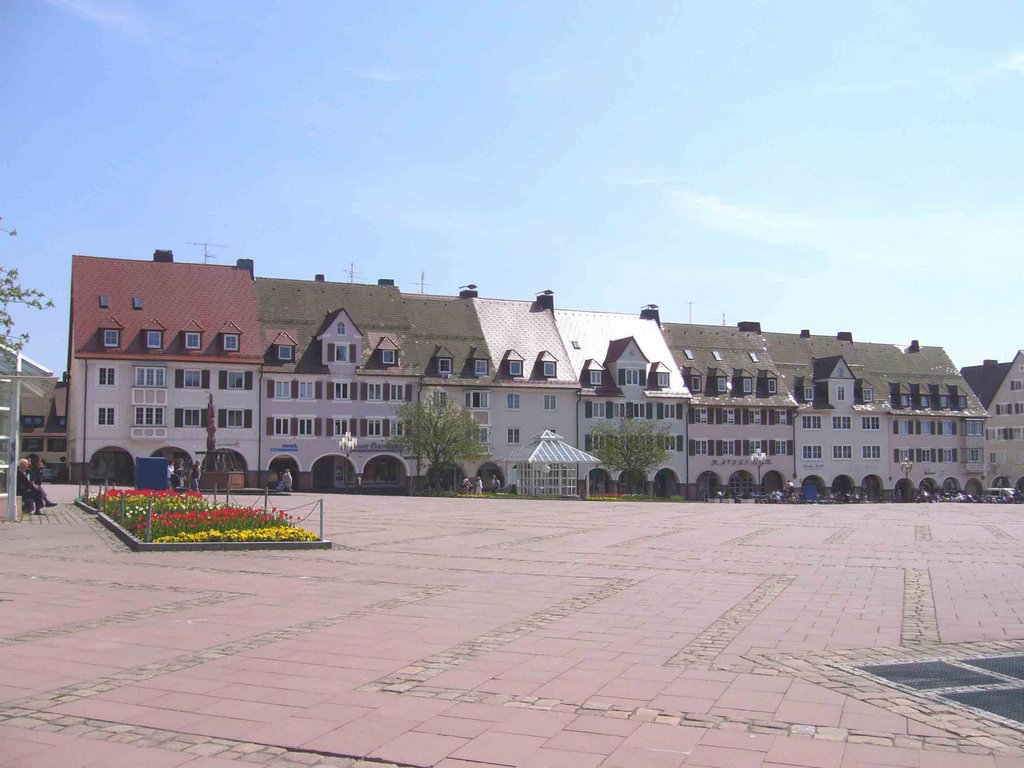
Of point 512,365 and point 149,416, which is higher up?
point 512,365

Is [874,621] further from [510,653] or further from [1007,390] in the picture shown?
[1007,390]

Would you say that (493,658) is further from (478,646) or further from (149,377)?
(149,377)

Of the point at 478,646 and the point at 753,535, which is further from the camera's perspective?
the point at 753,535

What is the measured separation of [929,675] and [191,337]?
60.0m

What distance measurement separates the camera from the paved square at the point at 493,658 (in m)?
7.21

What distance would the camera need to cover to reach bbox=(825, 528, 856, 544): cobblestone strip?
84.3 ft

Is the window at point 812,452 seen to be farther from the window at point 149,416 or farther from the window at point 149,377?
the window at point 149,377

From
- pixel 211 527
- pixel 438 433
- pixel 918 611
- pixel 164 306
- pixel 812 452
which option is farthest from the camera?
pixel 812 452

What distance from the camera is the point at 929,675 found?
9508mm

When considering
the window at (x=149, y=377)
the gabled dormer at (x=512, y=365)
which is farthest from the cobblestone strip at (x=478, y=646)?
the gabled dormer at (x=512, y=365)

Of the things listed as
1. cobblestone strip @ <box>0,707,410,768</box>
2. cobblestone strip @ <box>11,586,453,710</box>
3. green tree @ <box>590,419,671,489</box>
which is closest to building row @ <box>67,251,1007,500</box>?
green tree @ <box>590,419,671,489</box>

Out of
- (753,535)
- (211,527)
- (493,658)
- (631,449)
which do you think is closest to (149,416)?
(631,449)

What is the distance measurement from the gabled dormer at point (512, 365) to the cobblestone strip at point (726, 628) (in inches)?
2242

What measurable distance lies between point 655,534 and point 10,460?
16.3 metres
